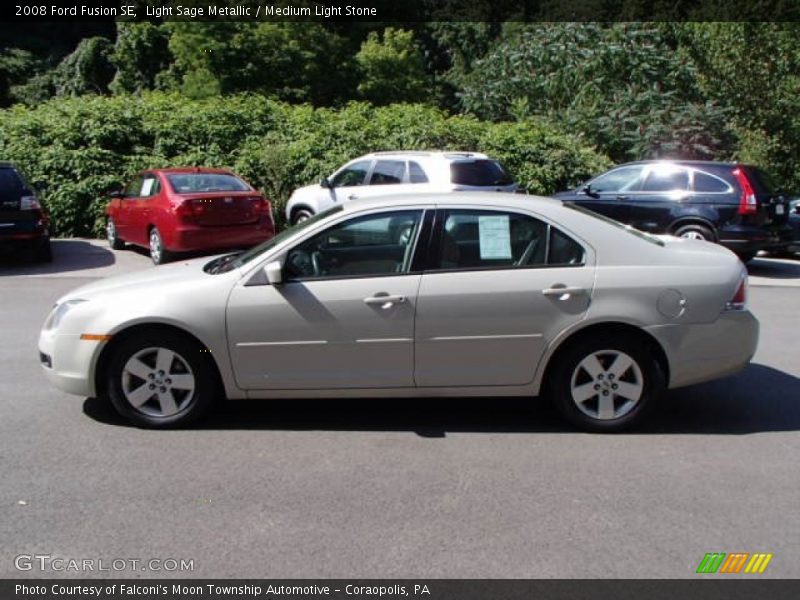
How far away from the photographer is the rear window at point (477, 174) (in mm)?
13945

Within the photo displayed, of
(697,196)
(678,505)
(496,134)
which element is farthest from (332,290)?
(496,134)

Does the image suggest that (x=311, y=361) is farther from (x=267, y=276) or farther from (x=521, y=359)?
(x=521, y=359)

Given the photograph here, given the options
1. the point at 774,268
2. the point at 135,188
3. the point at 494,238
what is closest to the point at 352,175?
the point at 135,188

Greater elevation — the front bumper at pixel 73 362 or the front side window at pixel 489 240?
the front side window at pixel 489 240

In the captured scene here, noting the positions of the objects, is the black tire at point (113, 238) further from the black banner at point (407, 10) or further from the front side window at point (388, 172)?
the black banner at point (407, 10)

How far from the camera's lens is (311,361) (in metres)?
5.27

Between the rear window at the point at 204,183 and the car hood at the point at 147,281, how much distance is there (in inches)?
283

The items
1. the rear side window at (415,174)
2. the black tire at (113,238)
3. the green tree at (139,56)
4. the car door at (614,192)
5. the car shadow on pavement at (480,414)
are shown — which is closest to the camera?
the car shadow on pavement at (480,414)

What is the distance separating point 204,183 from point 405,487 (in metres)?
9.56

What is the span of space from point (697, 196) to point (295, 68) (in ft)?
73.3

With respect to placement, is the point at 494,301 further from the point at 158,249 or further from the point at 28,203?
the point at 28,203

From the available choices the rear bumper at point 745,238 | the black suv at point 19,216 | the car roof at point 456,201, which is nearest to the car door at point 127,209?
the black suv at point 19,216
